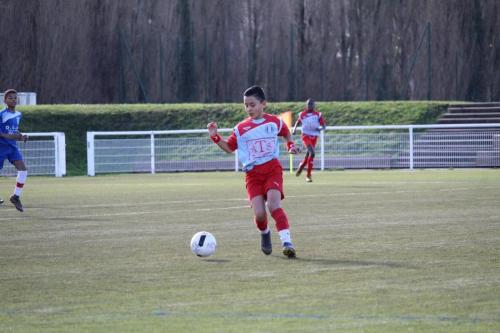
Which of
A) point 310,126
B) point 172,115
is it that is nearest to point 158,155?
point 172,115

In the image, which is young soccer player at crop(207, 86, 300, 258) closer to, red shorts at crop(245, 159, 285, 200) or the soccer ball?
red shorts at crop(245, 159, 285, 200)

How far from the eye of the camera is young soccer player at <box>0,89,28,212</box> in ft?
63.0

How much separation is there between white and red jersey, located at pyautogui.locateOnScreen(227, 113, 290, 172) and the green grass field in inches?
40.5

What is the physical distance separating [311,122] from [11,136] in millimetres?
11398

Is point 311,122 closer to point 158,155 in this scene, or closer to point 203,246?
point 158,155

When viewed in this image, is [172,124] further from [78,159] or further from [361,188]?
[361,188]

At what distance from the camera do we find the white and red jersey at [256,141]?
1190cm

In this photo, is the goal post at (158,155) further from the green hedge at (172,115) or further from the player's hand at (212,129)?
the player's hand at (212,129)

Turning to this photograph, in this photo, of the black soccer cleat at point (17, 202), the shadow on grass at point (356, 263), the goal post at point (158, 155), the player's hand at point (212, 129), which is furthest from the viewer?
the goal post at point (158, 155)

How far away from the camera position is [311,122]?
2898 centimetres

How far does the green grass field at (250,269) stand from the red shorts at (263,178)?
677 mm

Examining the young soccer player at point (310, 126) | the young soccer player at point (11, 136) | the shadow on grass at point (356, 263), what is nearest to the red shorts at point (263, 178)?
the shadow on grass at point (356, 263)

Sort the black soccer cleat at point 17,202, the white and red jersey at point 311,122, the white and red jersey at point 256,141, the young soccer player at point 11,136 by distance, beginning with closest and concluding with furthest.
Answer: the white and red jersey at point 256,141 → the black soccer cleat at point 17,202 → the young soccer player at point 11,136 → the white and red jersey at point 311,122

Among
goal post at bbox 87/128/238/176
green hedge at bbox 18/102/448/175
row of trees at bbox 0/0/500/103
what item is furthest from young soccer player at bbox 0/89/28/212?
row of trees at bbox 0/0/500/103
